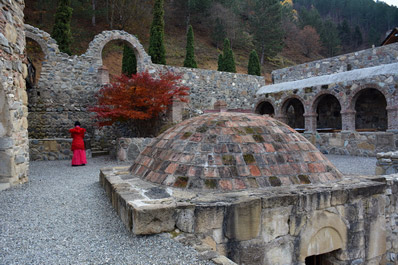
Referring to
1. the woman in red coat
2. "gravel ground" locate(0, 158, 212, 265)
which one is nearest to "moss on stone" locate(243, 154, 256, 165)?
"gravel ground" locate(0, 158, 212, 265)

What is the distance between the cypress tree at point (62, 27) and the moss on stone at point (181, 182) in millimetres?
14100

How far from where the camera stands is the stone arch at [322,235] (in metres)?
3.47

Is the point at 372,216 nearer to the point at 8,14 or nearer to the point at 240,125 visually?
the point at 240,125

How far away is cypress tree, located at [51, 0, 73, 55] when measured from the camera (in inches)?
602

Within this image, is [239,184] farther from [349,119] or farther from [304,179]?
[349,119]

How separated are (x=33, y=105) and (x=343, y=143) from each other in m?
12.5

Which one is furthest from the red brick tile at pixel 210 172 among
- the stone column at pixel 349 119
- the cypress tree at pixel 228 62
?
the cypress tree at pixel 228 62

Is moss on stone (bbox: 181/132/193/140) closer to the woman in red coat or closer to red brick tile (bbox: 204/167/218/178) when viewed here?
red brick tile (bbox: 204/167/218/178)

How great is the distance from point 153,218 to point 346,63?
1545 cm

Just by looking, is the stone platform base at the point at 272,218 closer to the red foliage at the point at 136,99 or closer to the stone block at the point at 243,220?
the stone block at the point at 243,220

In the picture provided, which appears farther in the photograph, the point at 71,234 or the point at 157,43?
the point at 157,43

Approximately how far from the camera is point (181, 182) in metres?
3.64

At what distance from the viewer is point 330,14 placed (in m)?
54.6

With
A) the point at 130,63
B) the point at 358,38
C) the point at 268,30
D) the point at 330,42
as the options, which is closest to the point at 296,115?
the point at 130,63
